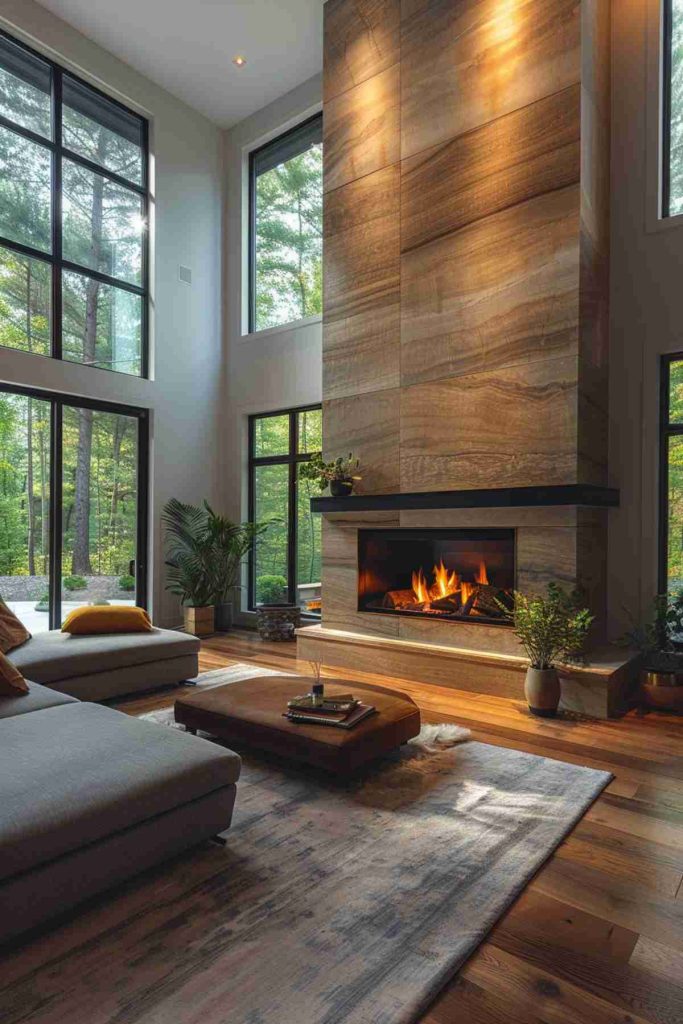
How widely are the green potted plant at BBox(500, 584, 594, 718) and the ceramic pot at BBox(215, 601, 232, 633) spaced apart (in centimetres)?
377

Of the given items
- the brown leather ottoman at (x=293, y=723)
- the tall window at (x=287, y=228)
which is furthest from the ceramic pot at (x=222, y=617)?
the brown leather ottoman at (x=293, y=723)

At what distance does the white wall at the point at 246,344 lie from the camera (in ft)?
21.6

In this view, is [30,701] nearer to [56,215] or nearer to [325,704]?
[325,704]

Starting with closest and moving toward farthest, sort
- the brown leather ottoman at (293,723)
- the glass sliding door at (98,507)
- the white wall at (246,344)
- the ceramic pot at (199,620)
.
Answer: the brown leather ottoman at (293,723) → the glass sliding door at (98,507) → the ceramic pot at (199,620) → the white wall at (246,344)

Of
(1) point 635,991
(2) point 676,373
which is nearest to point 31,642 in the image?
(1) point 635,991

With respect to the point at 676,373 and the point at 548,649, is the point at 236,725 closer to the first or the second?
the point at 548,649

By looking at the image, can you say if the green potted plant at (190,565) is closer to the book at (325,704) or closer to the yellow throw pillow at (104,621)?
the yellow throw pillow at (104,621)

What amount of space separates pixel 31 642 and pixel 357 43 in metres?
5.52

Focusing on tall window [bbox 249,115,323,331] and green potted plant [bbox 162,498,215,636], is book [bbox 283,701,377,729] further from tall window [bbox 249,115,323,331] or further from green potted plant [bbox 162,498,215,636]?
tall window [bbox 249,115,323,331]

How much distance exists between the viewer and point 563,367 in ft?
13.3

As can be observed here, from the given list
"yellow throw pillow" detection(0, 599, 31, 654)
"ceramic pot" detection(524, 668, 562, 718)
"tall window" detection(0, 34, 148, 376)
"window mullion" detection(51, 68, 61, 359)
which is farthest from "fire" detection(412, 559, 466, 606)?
"window mullion" detection(51, 68, 61, 359)

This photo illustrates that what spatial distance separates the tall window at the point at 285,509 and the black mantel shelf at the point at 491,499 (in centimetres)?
154

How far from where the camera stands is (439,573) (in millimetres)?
5133

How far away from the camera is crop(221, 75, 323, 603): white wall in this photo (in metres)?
6.59
